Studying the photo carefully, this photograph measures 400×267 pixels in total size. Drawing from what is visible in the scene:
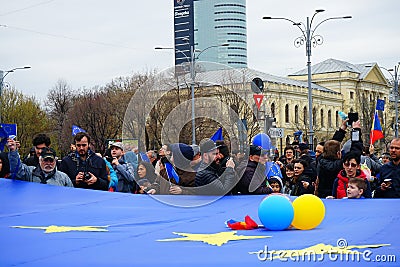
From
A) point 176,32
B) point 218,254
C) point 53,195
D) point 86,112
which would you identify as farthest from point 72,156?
point 176,32

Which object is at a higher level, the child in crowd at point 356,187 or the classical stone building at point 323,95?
the classical stone building at point 323,95

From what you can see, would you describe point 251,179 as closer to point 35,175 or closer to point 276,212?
point 276,212

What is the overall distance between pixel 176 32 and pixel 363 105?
66.8 ft

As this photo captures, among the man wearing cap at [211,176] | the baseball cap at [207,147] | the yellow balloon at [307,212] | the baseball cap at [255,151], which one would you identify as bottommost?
the yellow balloon at [307,212]

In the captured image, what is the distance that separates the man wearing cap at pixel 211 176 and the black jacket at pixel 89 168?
152 centimetres

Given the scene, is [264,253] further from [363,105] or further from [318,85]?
[318,85]

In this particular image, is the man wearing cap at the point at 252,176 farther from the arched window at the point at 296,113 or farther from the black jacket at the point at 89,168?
the arched window at the point at 296,113

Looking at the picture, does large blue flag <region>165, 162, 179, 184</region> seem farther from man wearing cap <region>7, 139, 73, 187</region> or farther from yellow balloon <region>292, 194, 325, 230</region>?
yellow balloon <region>292, 194, 325, 230</region>

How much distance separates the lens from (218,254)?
5543 mm

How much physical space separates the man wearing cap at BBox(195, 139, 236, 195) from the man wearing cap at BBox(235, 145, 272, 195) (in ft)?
0.58

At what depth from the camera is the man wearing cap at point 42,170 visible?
363 inches

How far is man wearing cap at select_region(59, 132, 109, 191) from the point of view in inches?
385

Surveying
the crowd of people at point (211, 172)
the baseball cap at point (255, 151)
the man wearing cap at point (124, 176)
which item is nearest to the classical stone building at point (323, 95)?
the man wearing cap at point (124, 176)

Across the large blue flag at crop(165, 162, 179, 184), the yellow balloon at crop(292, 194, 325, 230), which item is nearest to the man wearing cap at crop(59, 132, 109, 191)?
the large blue flag at crop(165, 162, 179, 184)
